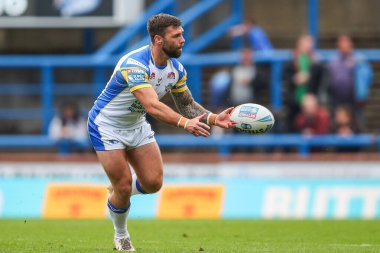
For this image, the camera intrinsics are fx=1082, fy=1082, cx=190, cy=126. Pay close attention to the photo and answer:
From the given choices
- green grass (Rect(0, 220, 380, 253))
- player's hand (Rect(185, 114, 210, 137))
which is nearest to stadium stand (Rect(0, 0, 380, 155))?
green grass (Rect(0, 220, 380, 253))

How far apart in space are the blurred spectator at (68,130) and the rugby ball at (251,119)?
10.1 metres

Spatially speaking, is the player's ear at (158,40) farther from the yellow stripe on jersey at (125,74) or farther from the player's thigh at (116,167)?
the player's thigh at (116,167)

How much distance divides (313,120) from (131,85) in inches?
375

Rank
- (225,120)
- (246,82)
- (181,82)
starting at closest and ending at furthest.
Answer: (225,120) → (181,82) → (246,82)

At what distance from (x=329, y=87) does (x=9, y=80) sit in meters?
8.24

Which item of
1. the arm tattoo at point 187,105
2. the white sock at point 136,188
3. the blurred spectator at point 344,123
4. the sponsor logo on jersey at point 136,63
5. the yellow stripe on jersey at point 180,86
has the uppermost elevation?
the sponsor logo on jersey at point 136,63

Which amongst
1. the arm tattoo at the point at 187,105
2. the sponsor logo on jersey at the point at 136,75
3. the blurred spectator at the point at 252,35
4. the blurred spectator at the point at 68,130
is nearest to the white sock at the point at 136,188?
the arm tattoo at the point at 187,105

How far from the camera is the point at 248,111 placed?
1105 centimetres

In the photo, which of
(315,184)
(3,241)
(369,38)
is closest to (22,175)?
(315,184)

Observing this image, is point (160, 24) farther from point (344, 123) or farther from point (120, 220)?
point (344, 123)

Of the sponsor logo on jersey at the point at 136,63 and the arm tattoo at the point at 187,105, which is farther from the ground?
the sponsor logo on jersey at the point at 136,63

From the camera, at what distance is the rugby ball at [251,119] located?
1100 cm

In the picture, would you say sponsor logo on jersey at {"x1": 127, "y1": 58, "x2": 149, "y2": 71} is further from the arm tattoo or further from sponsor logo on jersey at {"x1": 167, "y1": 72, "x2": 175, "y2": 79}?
the arm tattoo

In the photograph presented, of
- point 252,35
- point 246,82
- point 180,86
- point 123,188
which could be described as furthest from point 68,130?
point 123,188
